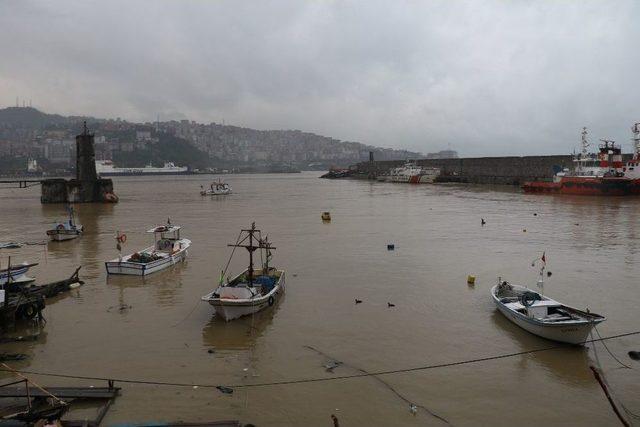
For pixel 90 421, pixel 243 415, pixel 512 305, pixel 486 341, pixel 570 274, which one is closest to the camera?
pixel 90 421

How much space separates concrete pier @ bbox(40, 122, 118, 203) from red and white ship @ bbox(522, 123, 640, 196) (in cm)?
6074

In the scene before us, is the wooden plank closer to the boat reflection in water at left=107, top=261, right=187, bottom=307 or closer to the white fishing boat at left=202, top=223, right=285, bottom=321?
the white fishing boat at left=202, top=223, right=285, bottom=321

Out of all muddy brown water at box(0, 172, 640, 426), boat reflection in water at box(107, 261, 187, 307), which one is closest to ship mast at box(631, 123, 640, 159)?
muddy brown water at box(0, 172, 640, 426)

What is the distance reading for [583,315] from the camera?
531 inches

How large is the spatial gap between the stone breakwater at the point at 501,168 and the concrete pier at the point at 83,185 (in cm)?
6781

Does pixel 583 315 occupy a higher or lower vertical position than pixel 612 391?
higher

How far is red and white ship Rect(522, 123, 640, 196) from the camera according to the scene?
6170cm

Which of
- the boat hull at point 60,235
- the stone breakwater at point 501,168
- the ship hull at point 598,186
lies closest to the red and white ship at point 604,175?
the ship hull at point 598,186

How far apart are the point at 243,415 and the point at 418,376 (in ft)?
13.8

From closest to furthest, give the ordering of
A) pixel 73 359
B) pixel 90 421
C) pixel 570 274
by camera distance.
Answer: pixel 90 421 < pixel 73 359 < pixel 570 274

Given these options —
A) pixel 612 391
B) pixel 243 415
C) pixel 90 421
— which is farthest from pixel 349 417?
pixel 612 391

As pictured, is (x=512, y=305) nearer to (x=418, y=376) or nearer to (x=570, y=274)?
(x=418, y=376)

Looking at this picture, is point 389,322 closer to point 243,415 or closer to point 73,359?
point 243,415

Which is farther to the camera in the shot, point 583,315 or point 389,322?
point 389,322
